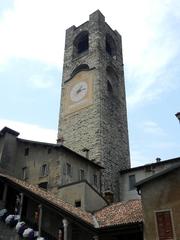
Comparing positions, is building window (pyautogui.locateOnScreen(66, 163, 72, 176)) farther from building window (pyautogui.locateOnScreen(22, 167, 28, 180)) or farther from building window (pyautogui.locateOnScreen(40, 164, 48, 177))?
building window (pyautogui.locateOnScreen(22, 167, 28, 180))

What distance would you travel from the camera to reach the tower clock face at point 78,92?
34625 mm

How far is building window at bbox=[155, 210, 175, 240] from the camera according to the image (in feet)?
45.0

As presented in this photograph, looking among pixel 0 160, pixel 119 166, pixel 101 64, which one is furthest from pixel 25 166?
pixel 101 64

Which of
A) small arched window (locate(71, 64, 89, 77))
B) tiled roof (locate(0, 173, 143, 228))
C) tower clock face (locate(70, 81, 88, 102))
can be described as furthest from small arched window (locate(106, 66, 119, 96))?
tiled roof (locate(0, 173, 143, 228))

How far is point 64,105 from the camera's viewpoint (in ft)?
119

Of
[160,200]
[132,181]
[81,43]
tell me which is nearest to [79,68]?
[81,43]

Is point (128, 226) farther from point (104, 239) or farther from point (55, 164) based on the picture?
point (55, 164)

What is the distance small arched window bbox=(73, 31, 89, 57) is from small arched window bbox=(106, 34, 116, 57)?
2564 millimetres

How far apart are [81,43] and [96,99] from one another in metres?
11.4

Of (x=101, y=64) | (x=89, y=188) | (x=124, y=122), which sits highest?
(x=101, y=64)

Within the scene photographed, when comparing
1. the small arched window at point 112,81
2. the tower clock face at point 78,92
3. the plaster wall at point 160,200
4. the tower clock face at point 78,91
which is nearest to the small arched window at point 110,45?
the small arched window at point 112,81

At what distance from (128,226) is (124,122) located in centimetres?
2195

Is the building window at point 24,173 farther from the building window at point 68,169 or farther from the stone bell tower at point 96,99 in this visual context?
the stone bell tower at point 96,99

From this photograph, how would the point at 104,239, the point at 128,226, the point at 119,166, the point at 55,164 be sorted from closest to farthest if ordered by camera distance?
1. the point at 128,226
2. the point at 104,239
3. the point at 55,164
4. the point at 119,166
